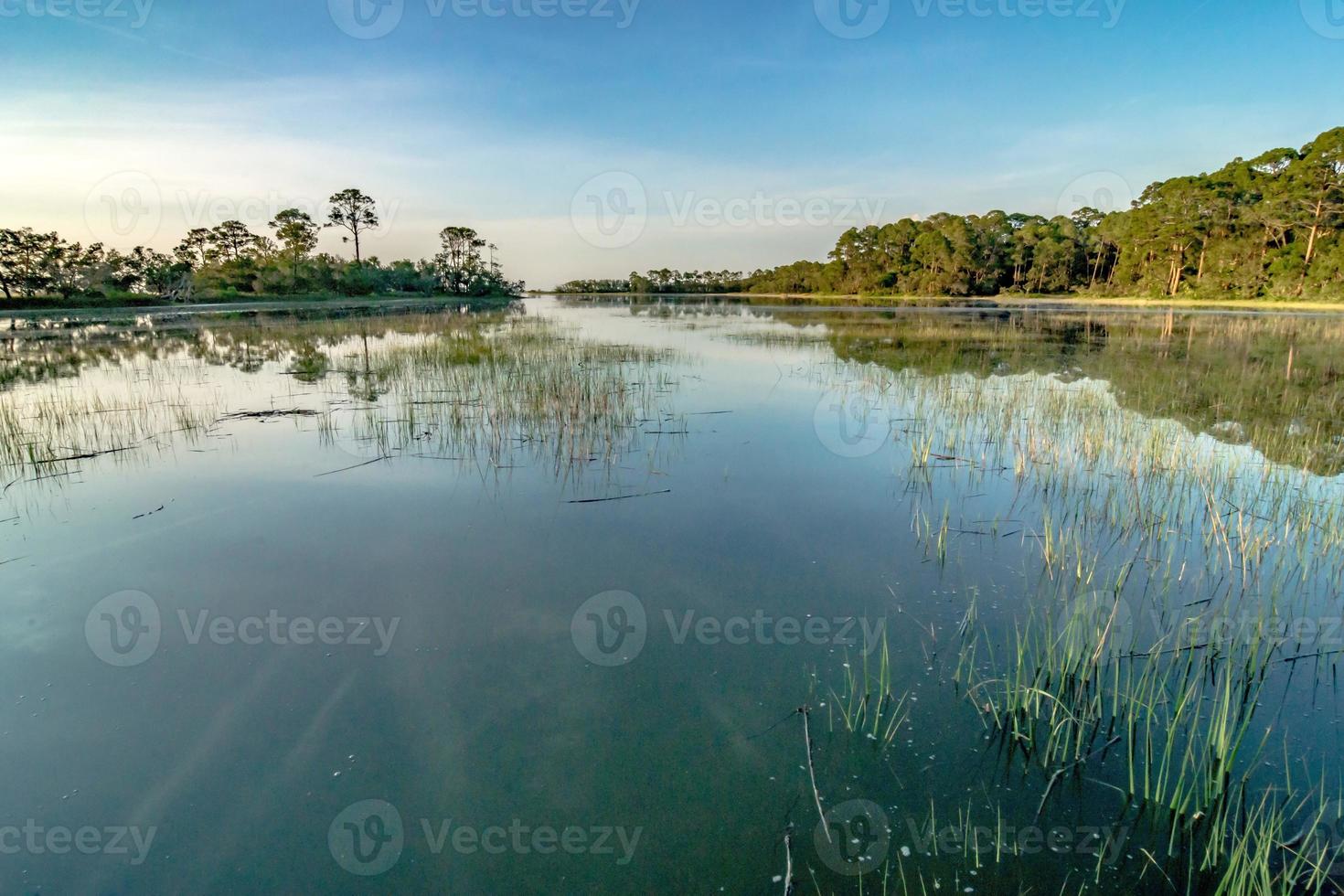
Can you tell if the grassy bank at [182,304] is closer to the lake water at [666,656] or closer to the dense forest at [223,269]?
the dense forest at [223,269]

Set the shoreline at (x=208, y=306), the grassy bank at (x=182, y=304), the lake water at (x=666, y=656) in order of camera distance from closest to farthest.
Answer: the lake water at (x=666, y=656), the shoreline at (x=208, y=306), the grassy bank at (x=182, y=304)

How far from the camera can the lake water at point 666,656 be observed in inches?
79.5

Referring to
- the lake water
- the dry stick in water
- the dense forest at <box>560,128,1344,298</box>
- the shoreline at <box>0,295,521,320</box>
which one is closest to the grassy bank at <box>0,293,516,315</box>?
the shoreline at <box>0,295,521,320</box>

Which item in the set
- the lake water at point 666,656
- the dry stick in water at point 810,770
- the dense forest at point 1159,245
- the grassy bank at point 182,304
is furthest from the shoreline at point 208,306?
the dense forest at point 1159,245

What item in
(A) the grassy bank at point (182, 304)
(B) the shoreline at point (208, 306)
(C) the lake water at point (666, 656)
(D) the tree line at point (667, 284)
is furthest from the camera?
(D) the tree line at point (667, 284)

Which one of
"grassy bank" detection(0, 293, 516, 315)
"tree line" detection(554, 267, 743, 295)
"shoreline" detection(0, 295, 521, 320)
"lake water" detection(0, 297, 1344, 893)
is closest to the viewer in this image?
"lake water" detection(0, 297, 1344, 893)

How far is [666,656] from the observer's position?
3.08 m

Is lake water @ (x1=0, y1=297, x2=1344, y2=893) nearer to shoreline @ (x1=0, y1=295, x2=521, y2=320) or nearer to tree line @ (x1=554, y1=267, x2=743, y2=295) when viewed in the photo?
shoreline @ (x1=0, y1=295, x2=521, y2=320)

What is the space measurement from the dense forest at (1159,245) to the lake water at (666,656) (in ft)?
118

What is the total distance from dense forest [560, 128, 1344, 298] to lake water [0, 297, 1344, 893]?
35.9 meters

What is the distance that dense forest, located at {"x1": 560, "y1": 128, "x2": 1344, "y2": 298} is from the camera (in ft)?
101

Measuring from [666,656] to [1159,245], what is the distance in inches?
2045

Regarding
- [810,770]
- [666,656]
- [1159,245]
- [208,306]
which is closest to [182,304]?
[208,306]

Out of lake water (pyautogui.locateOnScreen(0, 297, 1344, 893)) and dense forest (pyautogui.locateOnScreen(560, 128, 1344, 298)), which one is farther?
dense forest (pyautogui.locateOnScreen(560, 128, 1344, 298))
